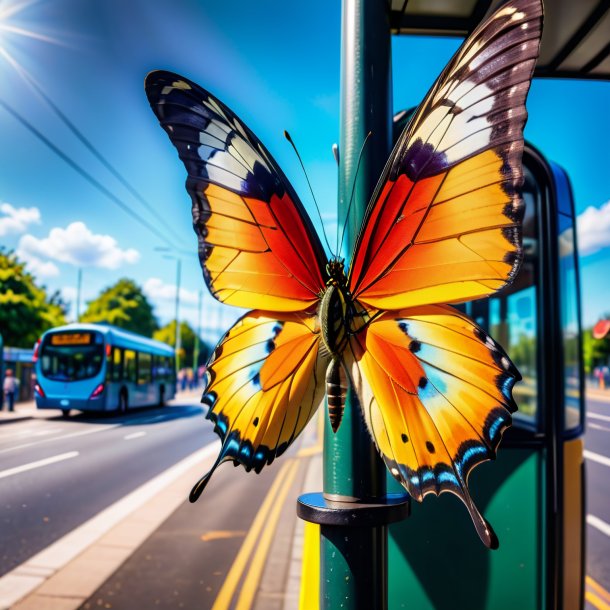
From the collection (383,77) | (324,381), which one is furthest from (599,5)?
(324,381)

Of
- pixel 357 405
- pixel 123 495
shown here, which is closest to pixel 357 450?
pixel 357 405

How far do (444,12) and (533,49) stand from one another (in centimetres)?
121

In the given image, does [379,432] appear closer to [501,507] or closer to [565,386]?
[501,507]

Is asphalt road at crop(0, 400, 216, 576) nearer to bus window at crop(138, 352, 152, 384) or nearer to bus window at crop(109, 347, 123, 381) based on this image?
bus window at crop(109, 347, 123, 381)

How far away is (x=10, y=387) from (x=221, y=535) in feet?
8.75

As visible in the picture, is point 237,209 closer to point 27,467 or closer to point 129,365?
point 27,467

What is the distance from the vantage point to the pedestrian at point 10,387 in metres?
3.21

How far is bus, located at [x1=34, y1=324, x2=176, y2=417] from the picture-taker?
182 inches

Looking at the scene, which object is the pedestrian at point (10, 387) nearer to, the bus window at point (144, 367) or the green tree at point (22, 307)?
the green tree at point (22, 307)

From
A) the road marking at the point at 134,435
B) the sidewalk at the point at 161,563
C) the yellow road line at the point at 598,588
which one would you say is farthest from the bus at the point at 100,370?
the yellow road line at the point at 598,588

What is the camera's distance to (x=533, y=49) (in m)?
0.81

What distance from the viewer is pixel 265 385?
3.71 ft

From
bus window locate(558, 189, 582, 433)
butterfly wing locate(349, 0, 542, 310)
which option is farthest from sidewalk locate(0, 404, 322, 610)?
butterfly wing locate(349, 0, 542, 310)

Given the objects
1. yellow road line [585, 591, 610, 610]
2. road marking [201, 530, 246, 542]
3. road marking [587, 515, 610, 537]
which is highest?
yellow road line [585, 591, 610, 610]
